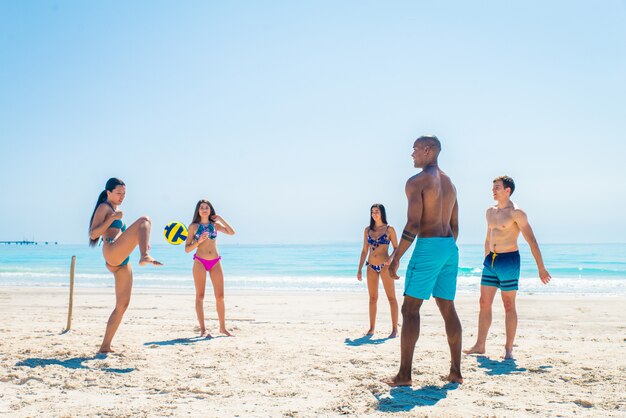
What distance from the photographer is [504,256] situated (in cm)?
593

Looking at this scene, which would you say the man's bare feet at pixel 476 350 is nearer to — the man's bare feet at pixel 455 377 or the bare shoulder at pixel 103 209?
the man's bare feet at pixel 455 377

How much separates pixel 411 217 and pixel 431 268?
1.62 ft

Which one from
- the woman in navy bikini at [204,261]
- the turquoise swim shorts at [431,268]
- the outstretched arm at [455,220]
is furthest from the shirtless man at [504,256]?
the woman in navy bikini at [204,261]

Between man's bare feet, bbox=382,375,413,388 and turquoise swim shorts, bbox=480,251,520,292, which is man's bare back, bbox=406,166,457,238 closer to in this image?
man's bare feet, bbox=382,375,413,388

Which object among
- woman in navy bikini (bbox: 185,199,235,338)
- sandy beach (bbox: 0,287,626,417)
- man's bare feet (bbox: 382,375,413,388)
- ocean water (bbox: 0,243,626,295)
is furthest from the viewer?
ocean water (bbox: 0,243,626,295)

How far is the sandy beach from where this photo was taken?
3.93 meters

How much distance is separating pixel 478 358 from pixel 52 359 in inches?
190

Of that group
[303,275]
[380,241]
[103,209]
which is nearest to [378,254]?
[380,241]

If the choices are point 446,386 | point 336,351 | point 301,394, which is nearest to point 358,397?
point 301,394

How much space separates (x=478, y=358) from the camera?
19.0 feet

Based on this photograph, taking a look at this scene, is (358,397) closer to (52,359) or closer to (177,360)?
(177,360)

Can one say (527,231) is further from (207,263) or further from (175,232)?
(175,232)

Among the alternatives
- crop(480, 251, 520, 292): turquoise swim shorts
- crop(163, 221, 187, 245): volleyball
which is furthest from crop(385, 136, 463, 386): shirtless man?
crop(163, 221, 187, 245): volleyball

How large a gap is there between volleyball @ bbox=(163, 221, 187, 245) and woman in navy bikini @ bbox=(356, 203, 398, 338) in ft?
9.30
